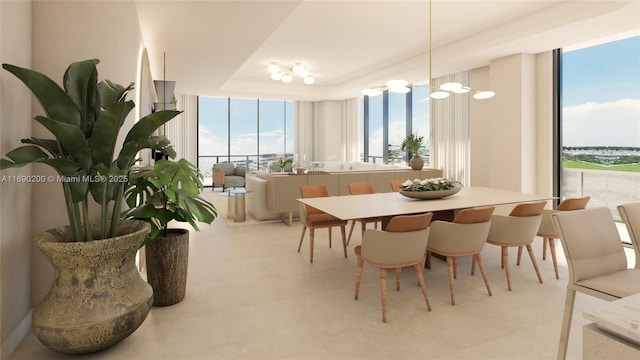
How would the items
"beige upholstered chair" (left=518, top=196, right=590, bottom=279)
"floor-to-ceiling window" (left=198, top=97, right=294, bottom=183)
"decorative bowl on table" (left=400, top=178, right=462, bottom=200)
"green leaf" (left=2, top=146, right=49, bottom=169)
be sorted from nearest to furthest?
1. "green leaf" (left=2, top=146, right=49, bottom=169)
2. "beige upholstered chair" (left=518, top=196, right=590, bottom=279)
3. "decorative bowl on table" (left=400, top=178, right=462, bottom=200)
4. "floor-to-ceiling window" (left=198, top=97, right=294, bottom=183)

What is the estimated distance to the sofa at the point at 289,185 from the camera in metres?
6.13

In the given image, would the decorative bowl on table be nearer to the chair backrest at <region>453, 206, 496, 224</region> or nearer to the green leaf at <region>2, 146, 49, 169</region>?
the chair backrest at <region>453, 206, 496, 224</region>

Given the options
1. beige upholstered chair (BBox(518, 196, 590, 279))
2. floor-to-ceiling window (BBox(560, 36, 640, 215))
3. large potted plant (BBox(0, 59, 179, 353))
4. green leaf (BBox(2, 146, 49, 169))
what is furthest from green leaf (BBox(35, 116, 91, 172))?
floor-to-ceiling window (BBox(560, 36, 640, 215))

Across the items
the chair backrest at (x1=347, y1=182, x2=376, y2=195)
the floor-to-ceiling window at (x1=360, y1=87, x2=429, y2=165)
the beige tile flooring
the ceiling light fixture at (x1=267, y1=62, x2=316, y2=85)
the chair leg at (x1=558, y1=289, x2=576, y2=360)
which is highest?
the ceiling light fixture at (x1=267, y1=62, x2=316, y2=85)

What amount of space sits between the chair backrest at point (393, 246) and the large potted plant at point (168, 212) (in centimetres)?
118

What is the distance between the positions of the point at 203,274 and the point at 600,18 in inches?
202

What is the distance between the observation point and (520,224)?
3256 millimetres

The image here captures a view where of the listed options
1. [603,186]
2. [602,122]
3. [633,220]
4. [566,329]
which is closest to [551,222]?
[633,220]

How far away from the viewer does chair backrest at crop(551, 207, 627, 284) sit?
6.89 feet

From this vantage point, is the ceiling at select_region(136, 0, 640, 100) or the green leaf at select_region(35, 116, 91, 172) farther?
the ceiling at select_region(136, 0, 640, 100)

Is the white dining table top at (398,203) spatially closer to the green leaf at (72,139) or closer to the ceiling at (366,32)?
the green leaf at (72,139)

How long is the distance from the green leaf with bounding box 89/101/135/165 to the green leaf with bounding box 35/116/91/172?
0.19 ft

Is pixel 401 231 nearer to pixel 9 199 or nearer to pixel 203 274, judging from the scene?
pixel 203 274

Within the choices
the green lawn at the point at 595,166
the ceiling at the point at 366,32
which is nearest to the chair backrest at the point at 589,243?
the ceiling at the point at 366,32
